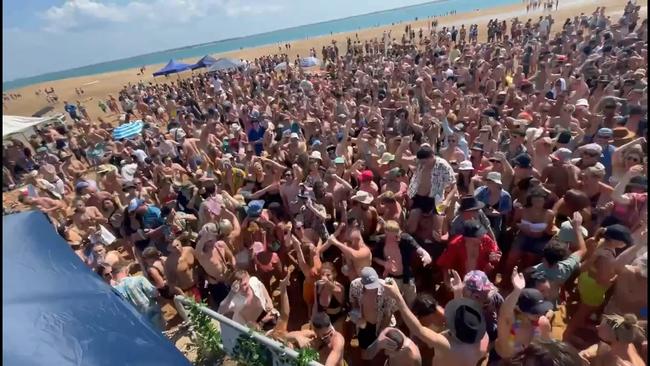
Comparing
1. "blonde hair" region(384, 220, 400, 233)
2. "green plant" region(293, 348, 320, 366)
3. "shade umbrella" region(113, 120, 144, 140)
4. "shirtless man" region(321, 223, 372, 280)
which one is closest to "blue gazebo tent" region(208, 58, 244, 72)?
"shade umbrella" region(113, 120, 144, 140)

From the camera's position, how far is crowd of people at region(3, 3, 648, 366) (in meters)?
3.10

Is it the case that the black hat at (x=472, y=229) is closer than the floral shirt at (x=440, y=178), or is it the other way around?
the black hat at (x=472, y=229)

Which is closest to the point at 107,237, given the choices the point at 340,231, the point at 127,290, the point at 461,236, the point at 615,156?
the point at 127,290

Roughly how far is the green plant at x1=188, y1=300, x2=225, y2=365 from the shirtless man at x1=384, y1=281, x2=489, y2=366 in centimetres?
Result: 238

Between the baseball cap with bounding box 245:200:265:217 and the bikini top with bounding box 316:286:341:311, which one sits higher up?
the baseball cap with bounding box 245:200:265:217

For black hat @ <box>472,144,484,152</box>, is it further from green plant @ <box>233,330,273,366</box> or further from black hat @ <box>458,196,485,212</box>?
green plant @ <box>233,330,273,366</box>

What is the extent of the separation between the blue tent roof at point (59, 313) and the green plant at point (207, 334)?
94 centimetres

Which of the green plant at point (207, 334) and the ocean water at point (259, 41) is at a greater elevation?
the green plant at point (207, 334)

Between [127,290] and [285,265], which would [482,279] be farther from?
[127,290]

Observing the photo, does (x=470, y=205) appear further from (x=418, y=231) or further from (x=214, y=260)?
(x=214, y=260)

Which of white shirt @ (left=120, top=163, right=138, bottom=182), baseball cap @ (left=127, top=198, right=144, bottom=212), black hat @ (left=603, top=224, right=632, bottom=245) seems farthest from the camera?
white shirt @ (left=120, top=163, right=138, bottom=182)

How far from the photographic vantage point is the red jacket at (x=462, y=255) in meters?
3.88

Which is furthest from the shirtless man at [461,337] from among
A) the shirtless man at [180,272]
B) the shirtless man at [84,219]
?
the shirtless man at [84,219]

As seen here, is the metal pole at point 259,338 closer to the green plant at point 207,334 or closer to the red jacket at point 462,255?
the green plant at point 207,334
